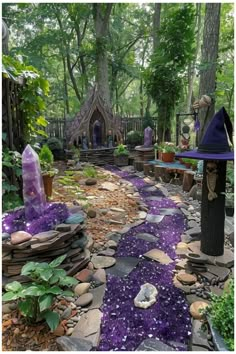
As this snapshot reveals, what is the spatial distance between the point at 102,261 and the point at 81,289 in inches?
20.2

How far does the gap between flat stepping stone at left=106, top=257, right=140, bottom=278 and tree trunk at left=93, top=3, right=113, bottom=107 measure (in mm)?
8990

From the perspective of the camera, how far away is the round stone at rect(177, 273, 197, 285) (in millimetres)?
2350

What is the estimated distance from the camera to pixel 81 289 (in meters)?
2.22

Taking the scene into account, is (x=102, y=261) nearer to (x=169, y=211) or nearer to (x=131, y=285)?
(x=131, y=285)

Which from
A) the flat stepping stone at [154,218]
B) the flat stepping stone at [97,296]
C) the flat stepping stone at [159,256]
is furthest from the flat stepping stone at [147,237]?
the flat stepping stone at [97,296]

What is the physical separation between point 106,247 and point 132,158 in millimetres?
5924

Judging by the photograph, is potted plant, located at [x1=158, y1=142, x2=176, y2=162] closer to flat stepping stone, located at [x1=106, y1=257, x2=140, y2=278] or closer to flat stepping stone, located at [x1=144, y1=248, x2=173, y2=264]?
flat stepping stone, located at [x1=144, y1=248, x2=173, y2=264]

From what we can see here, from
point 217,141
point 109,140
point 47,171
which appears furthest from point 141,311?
point 109,140

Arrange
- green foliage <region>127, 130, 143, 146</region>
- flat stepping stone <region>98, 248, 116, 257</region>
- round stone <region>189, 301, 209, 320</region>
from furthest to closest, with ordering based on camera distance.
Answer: green foliage <region>127, 130, 143, 146</region>, flat stepping stone <region>98, 248, 116, 257</region>, round stone <region>189, 301, 209, 320</region>

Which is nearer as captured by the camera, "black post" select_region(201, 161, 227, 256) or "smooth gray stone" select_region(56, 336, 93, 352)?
"smooth gray stone" select_region(56, 336, 93, 352)

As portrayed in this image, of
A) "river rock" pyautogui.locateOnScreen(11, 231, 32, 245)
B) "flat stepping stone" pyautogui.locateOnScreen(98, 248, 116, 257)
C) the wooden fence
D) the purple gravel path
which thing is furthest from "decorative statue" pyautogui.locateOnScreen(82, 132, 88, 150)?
"river rock" pyautogui.locateOnScreen(11, 231, 32, 245)

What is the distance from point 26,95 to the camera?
3.63m

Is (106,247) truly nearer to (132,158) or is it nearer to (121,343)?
(121,343)

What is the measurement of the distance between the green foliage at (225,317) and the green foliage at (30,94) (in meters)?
3.20
